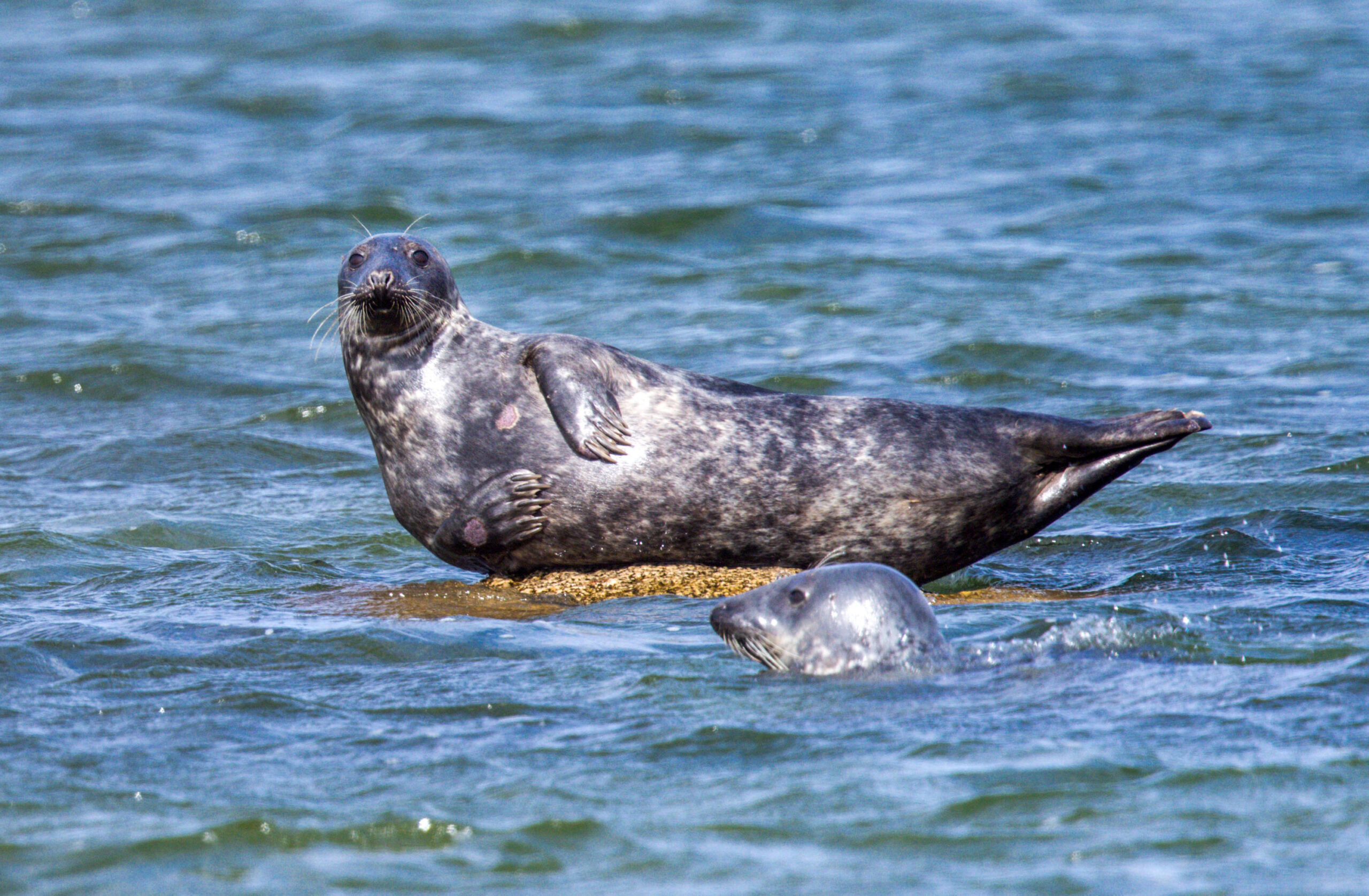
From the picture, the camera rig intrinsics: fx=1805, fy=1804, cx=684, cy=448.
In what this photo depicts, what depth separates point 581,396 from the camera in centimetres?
666

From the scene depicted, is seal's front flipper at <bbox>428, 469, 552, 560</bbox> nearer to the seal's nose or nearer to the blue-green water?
the blue-green water

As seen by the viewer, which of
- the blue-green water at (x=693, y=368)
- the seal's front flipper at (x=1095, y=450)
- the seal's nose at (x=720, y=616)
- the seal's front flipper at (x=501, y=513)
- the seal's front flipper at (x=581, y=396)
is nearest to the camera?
the blue-green water at (x=693, y=368)

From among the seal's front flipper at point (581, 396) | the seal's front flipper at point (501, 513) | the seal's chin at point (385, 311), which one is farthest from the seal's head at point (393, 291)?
the seal's front flipper at point (501, 513)

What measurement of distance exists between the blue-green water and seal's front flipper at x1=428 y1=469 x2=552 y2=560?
47 centimetres

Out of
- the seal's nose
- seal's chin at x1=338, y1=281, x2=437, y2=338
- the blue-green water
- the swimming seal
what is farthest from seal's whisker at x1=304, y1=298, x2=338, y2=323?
the seal's nose

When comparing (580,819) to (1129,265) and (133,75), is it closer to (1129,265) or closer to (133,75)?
(1129,265)

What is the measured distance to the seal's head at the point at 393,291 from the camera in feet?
22.7

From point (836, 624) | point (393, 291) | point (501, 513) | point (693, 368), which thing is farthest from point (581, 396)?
point (693, 368)

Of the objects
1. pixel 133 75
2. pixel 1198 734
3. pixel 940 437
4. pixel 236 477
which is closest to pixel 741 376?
pixel 236 477

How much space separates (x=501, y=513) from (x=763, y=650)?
58.3 inches

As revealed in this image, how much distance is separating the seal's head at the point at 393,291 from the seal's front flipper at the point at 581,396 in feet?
1.61

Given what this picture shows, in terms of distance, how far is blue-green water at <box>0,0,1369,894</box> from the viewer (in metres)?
4.38

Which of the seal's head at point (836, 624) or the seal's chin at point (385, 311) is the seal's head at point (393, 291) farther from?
the seal's head at point (836, 624)

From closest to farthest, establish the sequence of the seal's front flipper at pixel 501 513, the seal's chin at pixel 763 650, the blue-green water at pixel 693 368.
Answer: the blue-green water at pixel 693 368, the seal's chin at pixel 763 650, the seal's front flipper at pixel 501 513
